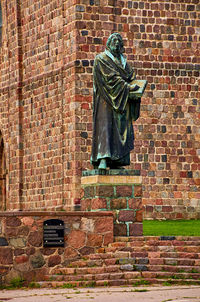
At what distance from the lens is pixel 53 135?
38.2m

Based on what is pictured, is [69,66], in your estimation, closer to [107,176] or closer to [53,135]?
[53,135]

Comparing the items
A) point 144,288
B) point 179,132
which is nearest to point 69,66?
point 179,132

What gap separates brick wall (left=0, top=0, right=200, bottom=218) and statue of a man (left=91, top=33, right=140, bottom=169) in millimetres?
11171

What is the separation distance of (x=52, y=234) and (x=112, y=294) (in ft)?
9.56

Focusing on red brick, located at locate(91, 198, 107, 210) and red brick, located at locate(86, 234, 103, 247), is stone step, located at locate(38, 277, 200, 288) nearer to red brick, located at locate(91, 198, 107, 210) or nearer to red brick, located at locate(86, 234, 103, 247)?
red brick, located at locate(86, 234, 103, 247)

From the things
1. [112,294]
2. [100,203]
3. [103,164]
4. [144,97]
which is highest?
[144,97]

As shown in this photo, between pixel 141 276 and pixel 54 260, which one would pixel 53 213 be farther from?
pixel 141 276

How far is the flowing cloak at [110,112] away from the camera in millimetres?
24812

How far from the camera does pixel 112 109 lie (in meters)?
24.9

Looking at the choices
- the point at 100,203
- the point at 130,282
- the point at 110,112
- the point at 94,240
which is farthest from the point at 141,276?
the point at 110,112

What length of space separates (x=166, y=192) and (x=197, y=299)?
1731 cm

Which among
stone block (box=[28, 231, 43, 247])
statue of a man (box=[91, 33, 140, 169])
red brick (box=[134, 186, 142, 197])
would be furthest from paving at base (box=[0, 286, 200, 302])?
statue of a man (box=[91, 33, 140, 169])

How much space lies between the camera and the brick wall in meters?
36.7

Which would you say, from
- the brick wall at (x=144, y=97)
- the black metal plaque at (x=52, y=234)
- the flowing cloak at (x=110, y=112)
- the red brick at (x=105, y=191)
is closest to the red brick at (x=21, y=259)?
the black metal plaque at (x=52, y=234)
